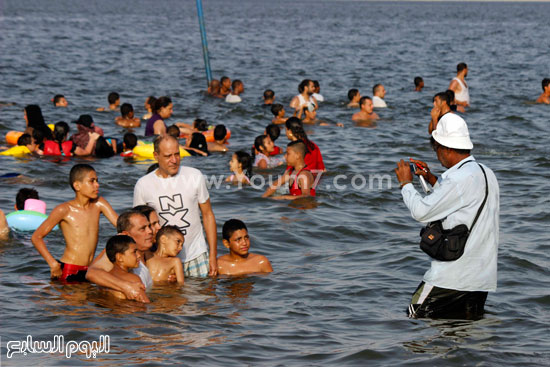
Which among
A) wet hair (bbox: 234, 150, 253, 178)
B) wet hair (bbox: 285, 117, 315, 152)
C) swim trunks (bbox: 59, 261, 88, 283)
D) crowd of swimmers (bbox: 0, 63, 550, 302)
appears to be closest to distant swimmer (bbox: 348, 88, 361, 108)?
crowd of swimmers (bbox: 0, 63, 550, 302)

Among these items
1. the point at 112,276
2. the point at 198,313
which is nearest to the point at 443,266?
the point at 198,313

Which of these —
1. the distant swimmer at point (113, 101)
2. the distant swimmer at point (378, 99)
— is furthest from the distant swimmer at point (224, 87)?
the distant swimmer at point (378, 99)

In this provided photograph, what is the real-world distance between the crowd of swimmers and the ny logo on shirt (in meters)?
0.12

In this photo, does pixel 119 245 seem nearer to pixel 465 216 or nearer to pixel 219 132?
pixel 465 216

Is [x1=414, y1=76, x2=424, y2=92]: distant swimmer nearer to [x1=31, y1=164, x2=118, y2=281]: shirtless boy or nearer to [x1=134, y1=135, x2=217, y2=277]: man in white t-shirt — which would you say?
[x1=134, y1=135, x2=217, y2=277]: man in white t-shirt

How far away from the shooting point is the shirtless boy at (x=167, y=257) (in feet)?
28.1

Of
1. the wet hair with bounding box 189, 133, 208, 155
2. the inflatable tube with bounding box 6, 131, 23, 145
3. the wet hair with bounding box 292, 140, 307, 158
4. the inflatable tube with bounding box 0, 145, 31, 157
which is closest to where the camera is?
the wet hair with bounding box 292, 140, 307, 158

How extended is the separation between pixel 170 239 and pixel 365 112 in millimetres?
14719

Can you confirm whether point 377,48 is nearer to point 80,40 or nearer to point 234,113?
point 80,40

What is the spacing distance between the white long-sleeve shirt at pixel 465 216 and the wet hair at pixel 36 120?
40.5 feet

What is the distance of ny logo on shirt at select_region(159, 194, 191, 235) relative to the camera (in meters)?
8.71

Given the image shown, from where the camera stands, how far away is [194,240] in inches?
353

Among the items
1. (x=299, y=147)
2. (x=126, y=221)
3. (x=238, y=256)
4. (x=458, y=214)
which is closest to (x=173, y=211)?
(x=126, y=221)

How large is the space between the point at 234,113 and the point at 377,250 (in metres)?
13.2
